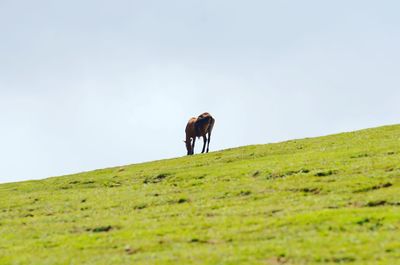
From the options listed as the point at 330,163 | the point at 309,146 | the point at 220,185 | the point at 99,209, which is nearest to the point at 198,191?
the point at 220,185

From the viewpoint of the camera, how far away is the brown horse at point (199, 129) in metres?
54.1

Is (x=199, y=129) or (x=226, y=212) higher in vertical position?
(x=199, y=129)

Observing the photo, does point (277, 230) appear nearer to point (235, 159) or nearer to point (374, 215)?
point (374, 215)

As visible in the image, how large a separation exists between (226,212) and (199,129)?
27.6 metres

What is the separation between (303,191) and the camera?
1159 inches

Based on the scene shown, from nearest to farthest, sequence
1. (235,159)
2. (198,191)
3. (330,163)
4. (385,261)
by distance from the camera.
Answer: (385,261) → (198,191) → (330,163) → (235,159)

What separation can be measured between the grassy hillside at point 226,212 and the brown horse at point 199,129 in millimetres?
10021

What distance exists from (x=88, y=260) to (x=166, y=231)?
11.5ft

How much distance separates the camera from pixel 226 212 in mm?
26703

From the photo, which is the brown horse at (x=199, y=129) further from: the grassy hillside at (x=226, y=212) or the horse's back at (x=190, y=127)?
the grassy hillside at (x=226, y=212)

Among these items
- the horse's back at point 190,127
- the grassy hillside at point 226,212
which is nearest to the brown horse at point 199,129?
the horse's back at point 190,127

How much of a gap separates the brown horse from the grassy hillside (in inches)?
395

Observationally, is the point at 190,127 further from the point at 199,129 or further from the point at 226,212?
the point at 226,212

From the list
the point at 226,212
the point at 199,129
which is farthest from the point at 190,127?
the point at 226,212
